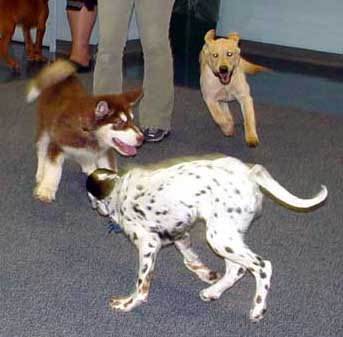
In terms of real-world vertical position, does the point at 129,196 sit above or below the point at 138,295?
above

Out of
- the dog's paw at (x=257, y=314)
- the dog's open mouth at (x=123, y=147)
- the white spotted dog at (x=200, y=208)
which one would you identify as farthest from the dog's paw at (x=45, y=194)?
the dog's paw at (x=257, y=314)

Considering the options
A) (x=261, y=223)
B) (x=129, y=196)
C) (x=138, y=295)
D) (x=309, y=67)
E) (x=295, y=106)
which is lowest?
(x=309, y=67)

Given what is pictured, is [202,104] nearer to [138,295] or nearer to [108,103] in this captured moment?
[108,103]

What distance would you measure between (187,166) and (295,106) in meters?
2.82

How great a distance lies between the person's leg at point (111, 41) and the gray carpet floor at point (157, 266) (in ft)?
1.21

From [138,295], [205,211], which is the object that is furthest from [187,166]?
[138,295]

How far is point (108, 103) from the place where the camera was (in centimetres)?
289

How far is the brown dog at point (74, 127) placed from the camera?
292 cm

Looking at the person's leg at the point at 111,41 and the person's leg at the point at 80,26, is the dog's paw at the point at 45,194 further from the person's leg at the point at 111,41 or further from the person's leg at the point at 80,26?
the person's leg at the point at 80,26

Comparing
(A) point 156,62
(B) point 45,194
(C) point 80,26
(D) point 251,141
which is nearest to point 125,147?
(B) point 45,194

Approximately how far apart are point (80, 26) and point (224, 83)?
1.82 m

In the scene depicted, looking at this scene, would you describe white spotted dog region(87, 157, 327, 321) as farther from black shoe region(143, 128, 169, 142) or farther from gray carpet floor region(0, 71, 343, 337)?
black shoe region(143, 128, 169, 142)

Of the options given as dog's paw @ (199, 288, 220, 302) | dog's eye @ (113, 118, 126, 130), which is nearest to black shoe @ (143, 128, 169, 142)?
dog's eye @ (113, 118, 126, 130)

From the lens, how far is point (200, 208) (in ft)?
7.23
